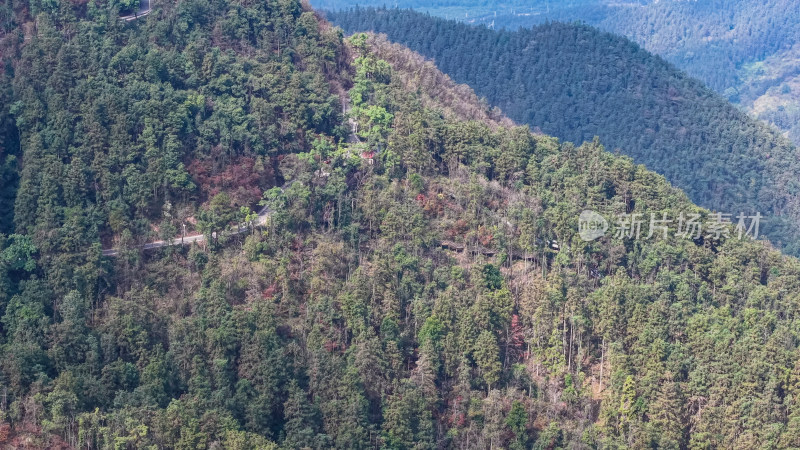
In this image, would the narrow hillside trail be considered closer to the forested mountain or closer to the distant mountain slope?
the forested mountain

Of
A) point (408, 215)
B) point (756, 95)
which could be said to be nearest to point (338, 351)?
point (408, 215)

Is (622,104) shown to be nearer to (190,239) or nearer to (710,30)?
(190,239)

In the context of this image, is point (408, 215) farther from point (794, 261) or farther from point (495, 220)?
point (794, 261)

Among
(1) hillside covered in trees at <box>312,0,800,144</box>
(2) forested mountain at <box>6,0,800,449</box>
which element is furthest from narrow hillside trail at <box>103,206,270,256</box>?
(1) hillside covered in trees at <box>312,0,800,144</box>

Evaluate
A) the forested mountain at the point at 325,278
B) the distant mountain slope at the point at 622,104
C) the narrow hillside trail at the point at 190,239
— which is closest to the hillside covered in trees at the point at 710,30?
the distant mountain slope at the point at 622,104

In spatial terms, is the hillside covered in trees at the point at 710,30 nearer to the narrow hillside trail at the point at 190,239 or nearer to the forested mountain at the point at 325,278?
the forested mountain at the point at 325,278

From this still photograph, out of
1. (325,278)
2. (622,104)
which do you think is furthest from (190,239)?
(622,104)
